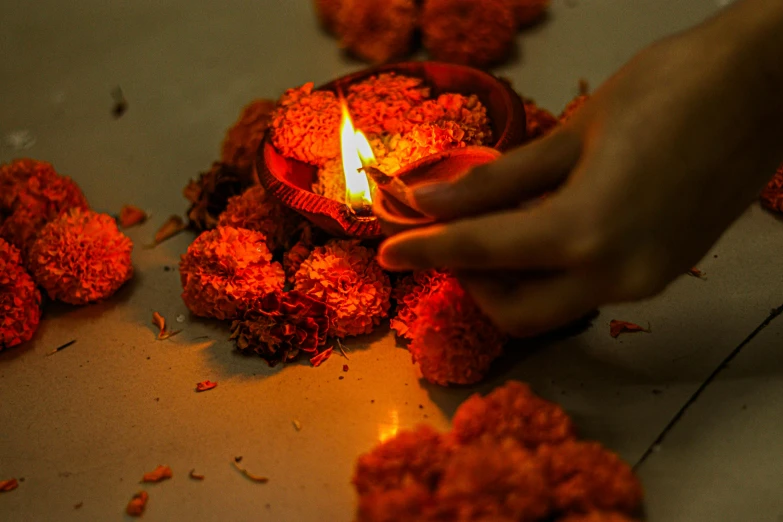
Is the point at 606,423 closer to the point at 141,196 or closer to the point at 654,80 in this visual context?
the point at 654,80

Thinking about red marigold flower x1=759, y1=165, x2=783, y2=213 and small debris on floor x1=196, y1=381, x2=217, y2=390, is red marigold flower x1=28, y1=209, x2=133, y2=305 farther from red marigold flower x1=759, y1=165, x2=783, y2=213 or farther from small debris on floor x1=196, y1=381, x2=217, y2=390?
red marigold flower x1=759, y1=165, x2=783, y2=213

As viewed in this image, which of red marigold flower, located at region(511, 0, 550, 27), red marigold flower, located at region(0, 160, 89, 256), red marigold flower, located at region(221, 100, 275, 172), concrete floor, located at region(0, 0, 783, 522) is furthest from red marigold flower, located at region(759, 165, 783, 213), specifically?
red marigold flower, located at region(0, 160, 89, 256)

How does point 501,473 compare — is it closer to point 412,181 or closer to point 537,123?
point 412,181

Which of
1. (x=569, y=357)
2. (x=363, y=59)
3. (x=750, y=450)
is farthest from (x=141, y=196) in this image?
(x=750, y=450)

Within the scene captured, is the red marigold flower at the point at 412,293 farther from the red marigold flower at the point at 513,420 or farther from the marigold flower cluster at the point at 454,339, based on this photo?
the red marigold flower at the point at 513,420

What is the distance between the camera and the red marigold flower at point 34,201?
3.75ft

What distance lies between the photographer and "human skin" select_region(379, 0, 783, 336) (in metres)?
0.68

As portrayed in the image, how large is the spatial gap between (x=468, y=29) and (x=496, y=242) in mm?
788

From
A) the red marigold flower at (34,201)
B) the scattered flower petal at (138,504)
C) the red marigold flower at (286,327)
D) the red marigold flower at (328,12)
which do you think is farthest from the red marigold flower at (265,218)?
the red marigold flower at (328,12)

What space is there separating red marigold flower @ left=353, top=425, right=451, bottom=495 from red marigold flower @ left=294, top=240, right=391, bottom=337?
0.86ft

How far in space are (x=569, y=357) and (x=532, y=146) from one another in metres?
0.29

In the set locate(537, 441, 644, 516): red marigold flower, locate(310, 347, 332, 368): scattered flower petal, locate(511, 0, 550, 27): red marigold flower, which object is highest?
locate(511, 0, 550, 27): red marigold flower

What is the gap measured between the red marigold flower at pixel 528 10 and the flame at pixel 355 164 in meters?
0.63

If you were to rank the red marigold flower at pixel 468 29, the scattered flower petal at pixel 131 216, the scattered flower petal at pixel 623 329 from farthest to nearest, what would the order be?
the red marigold flower at pixel 468 29, the scattered flower petal at pixel 131 216, the scattered flower petal at pixel 623 329
